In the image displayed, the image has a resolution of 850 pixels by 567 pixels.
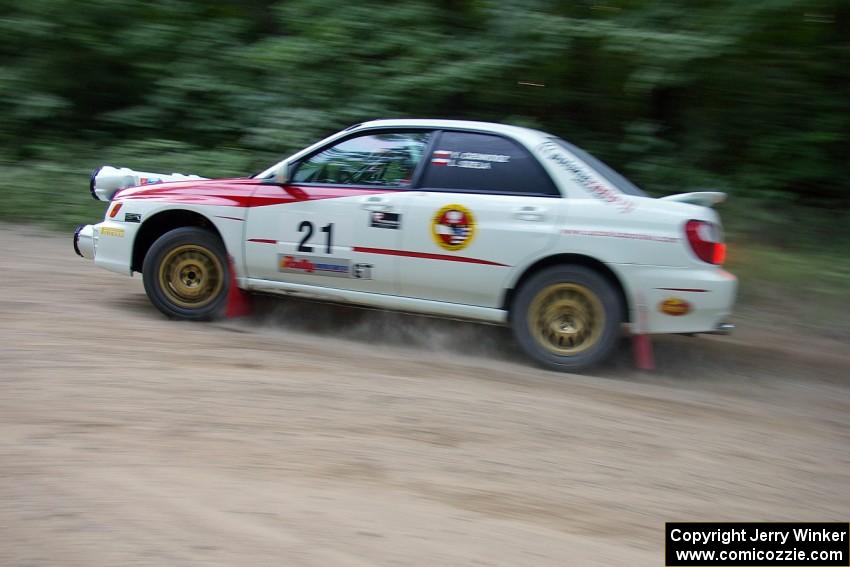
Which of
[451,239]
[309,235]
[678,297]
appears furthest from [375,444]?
[678,297]

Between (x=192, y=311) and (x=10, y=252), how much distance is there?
10.8ft

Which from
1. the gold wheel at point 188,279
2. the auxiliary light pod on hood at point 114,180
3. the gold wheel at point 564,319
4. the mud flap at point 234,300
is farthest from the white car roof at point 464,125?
the auxiliary light pod on hood at point 114,180

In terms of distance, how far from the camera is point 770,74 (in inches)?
370

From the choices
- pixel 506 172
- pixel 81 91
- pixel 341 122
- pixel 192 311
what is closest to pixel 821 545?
pixel 506 172

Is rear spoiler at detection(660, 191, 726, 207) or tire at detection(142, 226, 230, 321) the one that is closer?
rear spoiler at detection(660, 191, 726, 207)

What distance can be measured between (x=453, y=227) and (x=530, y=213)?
559mm

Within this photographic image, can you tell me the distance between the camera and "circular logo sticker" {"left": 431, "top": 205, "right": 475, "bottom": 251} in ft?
19.3

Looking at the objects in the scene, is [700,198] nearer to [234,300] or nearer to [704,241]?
[704,241]

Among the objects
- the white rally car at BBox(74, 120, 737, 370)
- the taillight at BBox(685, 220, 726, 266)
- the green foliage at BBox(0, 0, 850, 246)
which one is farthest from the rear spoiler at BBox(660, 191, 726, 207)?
the green foliage at BBox(0, 0, 850, 246)

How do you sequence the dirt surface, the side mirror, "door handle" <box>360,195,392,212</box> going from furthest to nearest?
the side mirror, "door handle" <box>360,195,392,212</box>, the dirt surface

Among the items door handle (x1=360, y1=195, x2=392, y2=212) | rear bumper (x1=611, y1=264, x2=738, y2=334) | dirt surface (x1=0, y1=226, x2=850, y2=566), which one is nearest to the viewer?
dirt surface (x1=0, y1=226, x2=850, y2=566)

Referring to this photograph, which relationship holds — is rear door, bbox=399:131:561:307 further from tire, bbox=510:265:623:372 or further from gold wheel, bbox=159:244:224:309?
gold wheel, bbox=159:244:224:309

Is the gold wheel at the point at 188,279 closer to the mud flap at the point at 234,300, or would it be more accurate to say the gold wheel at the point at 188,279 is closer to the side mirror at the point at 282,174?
the mud flap at the point at 234,300

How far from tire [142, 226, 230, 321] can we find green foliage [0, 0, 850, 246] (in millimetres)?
4460
